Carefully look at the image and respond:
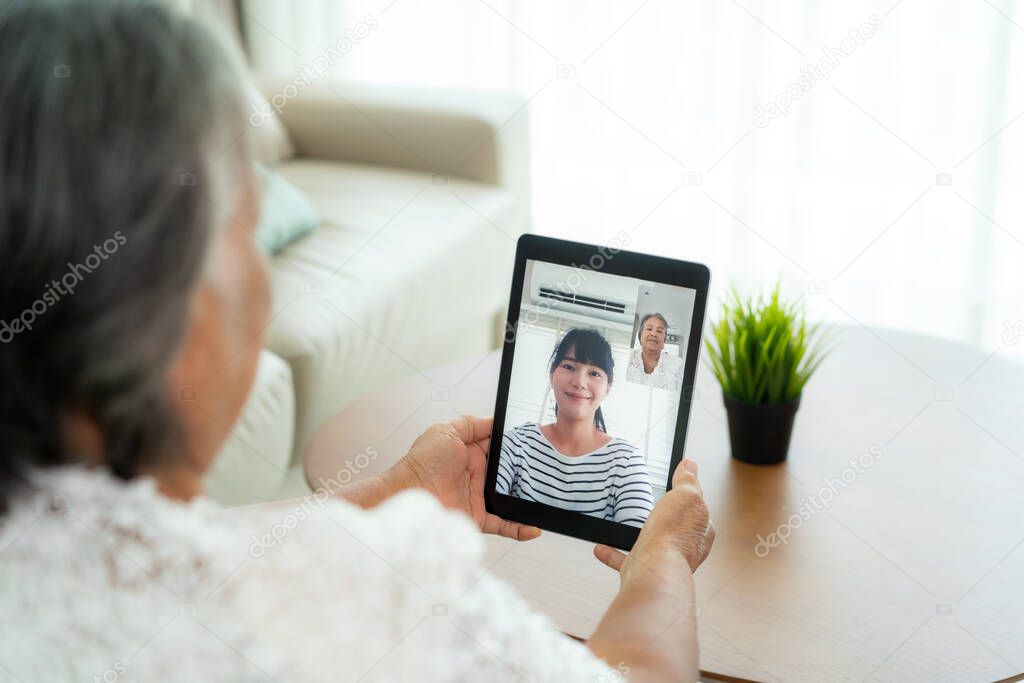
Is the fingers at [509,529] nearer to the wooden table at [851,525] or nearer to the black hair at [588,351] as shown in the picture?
the wooden table at [851,525]

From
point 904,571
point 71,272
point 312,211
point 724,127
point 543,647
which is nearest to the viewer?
point 71,272

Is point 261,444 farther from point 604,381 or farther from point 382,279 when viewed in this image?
point 604,381

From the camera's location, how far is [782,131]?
246 centimetres

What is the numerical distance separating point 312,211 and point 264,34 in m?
1.18

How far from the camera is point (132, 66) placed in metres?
0.50

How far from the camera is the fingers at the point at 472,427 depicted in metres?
1.06

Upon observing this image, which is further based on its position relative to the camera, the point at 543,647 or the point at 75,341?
the point at 543,647

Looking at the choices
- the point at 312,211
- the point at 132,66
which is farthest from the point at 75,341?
the point at 312,211

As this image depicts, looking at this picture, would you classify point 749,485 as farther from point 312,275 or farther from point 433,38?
point 433,38

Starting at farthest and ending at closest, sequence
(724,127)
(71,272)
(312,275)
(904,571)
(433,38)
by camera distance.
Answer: (433,38)
(724,127)
(312,275)
(904,571)
(71,272)

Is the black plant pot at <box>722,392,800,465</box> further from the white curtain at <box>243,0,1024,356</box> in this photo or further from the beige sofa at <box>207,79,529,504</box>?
the white curtain at <box>243,0,1024,356</box>

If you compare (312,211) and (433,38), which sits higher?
(433,38)

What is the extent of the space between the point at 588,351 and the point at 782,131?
1677mm

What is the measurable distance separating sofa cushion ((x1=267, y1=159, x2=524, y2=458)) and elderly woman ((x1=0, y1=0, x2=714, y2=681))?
1.11 metres
